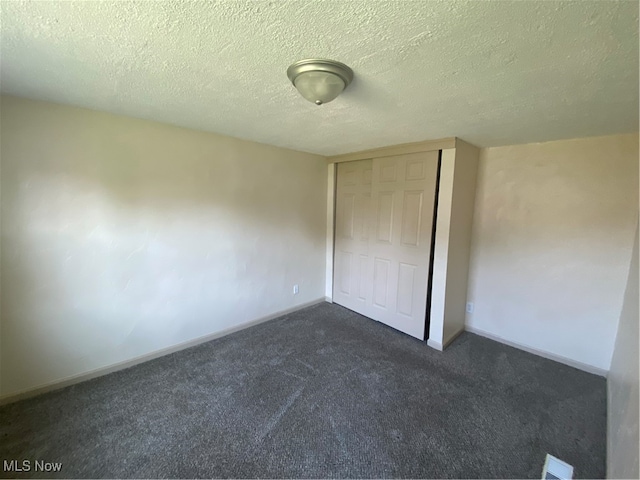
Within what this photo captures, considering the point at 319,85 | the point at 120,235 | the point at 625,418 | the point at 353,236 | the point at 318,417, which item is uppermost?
the point at 319,85

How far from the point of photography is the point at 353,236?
3.54 m

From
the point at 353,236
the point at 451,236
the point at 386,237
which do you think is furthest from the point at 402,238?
the point at 353,236

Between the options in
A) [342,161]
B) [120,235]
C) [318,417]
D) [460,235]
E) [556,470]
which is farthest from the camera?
[342,161]

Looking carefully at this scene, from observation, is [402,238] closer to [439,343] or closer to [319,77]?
[439,343]

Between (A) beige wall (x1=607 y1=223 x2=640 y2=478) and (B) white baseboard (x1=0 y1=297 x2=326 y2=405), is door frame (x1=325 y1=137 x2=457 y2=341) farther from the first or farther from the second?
(A) beige wall (x1=607 y1=223 x2=640 y2=478)

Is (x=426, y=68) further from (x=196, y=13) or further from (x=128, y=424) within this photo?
(x=128, y=424)

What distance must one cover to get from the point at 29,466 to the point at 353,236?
10.6 ft

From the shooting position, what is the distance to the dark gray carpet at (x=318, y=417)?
148 cm

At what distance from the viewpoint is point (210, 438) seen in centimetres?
163

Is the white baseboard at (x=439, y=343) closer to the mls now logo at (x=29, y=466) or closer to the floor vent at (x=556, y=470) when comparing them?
the floor vent at (x=556, y=470)

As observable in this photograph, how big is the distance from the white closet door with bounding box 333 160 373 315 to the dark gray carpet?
1045mm

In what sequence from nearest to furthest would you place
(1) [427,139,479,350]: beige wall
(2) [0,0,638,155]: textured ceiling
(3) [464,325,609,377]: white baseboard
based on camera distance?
(2) [0,0,638,155]: textured ceiling → (3) [464,325,609,377]: white baseboard → (1) [427,139,479,350]: beige wall

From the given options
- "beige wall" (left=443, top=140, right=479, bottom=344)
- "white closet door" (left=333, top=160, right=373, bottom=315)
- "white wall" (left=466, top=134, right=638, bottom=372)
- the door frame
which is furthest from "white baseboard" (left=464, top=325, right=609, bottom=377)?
"white closet door" (left=333, top=160, right=373, bottom=315)

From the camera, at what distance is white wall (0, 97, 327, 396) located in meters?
1.81
